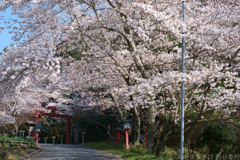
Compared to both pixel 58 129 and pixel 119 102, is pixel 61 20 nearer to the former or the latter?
pixel 119 102

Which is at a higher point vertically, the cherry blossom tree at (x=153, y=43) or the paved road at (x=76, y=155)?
the cherry blossom tree at (x=153, y=43)

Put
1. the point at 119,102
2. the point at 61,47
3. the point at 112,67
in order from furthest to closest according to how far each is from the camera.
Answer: the point at 119,102
the point at 112,67
the point at 61,47

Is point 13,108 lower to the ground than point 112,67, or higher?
lower

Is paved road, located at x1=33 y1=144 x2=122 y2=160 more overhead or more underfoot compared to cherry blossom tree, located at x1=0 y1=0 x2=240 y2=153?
more underfoot

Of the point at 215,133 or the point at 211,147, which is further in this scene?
the point at 211,147

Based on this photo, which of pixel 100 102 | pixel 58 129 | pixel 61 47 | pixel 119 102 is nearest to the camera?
pixel 61 47

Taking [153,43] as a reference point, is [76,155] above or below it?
below

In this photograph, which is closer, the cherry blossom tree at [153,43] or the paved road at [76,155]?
the cherry blossom tree at [153,43]

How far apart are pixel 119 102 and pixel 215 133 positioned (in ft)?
21.6

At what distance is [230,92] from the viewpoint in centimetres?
1105

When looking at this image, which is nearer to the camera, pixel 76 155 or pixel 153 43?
pixel 153 43

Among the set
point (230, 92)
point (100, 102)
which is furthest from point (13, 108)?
point (230, 92)

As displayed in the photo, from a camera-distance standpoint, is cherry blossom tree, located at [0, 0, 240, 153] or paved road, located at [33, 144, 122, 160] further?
paved road, located at [33, 144, 122, 160]

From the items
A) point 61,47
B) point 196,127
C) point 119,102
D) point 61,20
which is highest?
point 61,20
